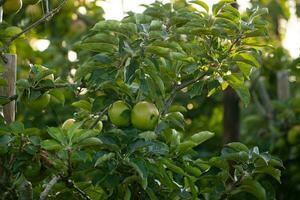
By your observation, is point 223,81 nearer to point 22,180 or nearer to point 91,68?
point 91,68

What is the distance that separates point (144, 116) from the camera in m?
1.62

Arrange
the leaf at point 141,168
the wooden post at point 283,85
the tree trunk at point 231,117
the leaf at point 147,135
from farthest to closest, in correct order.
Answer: the wooden post at point 283,85, the tree trunk at point 231,117, the leaf at point 147,135, the leaf at point 141,168

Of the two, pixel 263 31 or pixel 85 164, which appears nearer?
pixel 85 164

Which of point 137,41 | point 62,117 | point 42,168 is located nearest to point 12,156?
point 42,168

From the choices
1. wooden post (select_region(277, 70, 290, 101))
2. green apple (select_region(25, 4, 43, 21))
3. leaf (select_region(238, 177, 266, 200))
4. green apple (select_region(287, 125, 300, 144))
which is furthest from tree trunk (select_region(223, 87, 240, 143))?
leaf (select_region(238, 177, 266, 200))

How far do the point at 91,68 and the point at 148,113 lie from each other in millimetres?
193

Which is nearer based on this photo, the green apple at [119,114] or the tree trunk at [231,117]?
the green apple at [119,114]

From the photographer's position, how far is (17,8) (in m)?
1.77

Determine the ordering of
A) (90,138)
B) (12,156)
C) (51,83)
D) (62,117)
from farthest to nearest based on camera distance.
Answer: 1. (62,117)
2. (51,83)
3. (12,156)
4. (90,138)

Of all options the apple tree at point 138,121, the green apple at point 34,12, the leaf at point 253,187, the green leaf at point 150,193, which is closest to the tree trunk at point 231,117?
the green apple at point 34,12

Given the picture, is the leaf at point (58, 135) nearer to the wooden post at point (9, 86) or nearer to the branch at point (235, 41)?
the wooden post at point (9, 86)

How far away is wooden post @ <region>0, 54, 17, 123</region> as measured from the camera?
1768mm

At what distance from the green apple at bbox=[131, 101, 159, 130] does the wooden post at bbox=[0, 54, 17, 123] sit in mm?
354

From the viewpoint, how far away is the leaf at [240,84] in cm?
179
